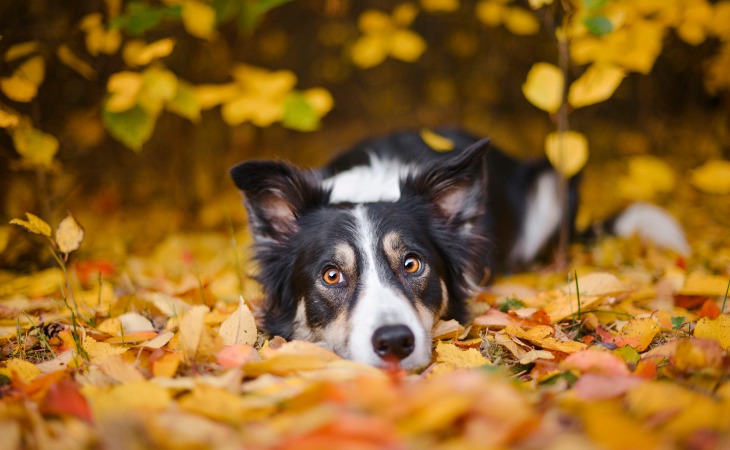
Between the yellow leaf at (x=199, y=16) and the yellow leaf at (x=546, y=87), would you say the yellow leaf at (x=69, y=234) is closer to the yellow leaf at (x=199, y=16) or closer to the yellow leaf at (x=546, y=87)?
the yellow leaf at (x=199, y=16)

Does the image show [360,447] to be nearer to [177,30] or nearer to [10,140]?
[10,140]

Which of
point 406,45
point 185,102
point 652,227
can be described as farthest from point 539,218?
point 185,102

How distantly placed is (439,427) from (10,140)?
3.96 meters

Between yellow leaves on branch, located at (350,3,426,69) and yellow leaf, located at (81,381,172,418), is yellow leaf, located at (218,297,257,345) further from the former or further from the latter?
yellow leaves on branch, located at (350,3,426,69)

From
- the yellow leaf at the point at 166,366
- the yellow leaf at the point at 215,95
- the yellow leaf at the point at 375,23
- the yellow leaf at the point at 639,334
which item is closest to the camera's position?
the yellow leaf at the point at 166,366

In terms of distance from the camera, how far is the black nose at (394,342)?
7.85 ft

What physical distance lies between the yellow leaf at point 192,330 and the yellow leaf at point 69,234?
1091 mm

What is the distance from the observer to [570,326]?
2.82 metres

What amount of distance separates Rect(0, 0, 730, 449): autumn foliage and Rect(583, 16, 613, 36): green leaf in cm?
1

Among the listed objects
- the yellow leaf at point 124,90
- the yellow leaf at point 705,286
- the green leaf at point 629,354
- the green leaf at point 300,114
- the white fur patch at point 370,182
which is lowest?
the yellow leaf at point 705,286

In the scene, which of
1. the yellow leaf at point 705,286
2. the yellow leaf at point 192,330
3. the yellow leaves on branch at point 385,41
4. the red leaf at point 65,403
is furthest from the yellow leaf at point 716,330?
the yellow leaves on branch at point 385,41

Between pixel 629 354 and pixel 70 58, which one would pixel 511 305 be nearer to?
pixel 629 354

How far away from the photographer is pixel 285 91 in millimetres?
3969

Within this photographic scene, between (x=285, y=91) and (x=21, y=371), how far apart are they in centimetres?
243
